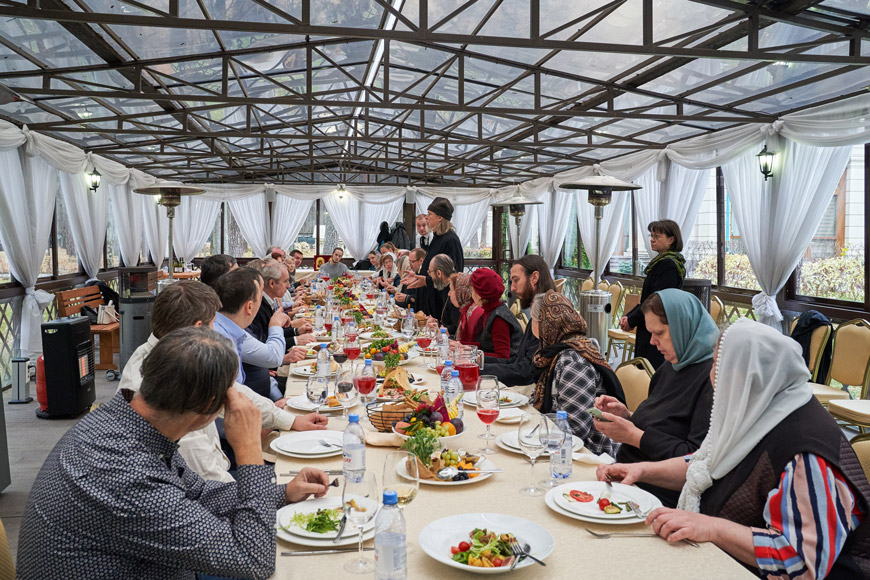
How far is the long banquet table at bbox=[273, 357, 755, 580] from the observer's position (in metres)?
Result: 1.45

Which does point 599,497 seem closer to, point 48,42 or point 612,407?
Answer: point 612,407

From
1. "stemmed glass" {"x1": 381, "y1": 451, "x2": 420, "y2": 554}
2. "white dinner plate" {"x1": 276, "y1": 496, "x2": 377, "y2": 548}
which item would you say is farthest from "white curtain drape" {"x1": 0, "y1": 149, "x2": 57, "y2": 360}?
"stemmed glass" {"x1": 381, "y1": 451, "x2": 420, "y2": 554}

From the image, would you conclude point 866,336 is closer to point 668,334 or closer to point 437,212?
point 668,334

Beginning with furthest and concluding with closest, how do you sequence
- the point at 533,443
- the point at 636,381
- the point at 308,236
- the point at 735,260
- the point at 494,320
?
the point at 308,236, the point at 735,260, the point at 494,320, the point at 636,381, the point at 533,443

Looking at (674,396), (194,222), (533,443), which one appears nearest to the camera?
(533,443)

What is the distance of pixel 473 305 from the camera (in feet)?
16.9

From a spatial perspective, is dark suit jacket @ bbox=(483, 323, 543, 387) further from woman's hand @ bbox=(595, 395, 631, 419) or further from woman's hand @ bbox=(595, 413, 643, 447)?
woman's hand @ bbox=(595, 413, 643, 447)

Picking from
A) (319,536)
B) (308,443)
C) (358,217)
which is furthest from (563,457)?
(358,217)

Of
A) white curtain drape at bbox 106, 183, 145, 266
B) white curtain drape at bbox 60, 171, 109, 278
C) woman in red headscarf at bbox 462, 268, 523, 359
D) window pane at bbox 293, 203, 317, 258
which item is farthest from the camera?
window pane at bbox 293, 203, 317, 258

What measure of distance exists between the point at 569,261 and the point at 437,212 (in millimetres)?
8408

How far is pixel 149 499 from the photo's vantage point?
1301 millimetres

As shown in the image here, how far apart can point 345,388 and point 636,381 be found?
156 cm

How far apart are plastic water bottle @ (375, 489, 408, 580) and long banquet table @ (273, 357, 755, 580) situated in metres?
0.12

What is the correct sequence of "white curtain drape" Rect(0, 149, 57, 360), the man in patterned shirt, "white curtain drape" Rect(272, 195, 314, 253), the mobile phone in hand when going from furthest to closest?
1. "white curtain drape" Rect(272, 195, 314, 253)
2. "white curtain drape" Rect(0, 149, 57, 360)
3. the mobile phone in hand
4. the man in patterned shirt
